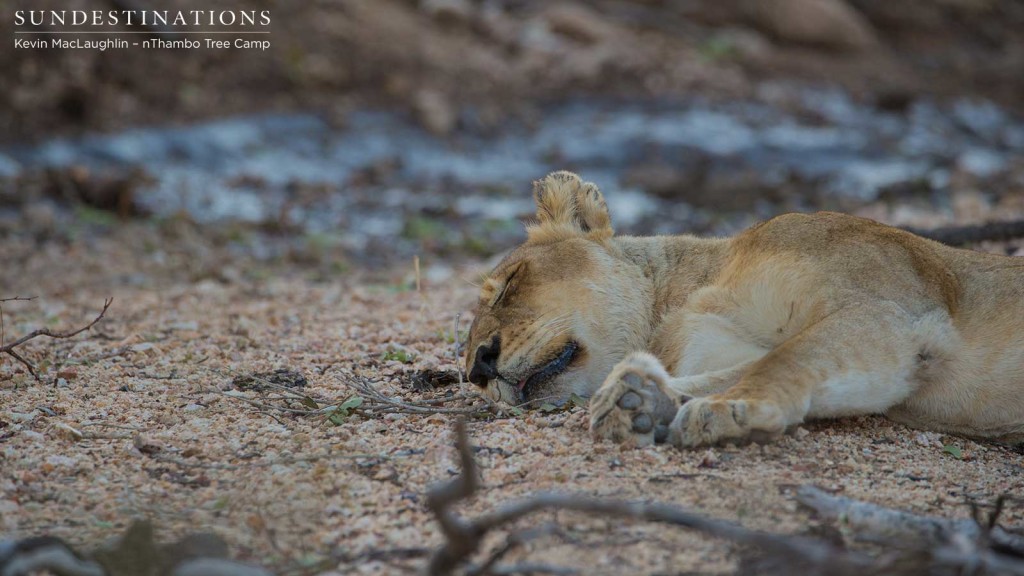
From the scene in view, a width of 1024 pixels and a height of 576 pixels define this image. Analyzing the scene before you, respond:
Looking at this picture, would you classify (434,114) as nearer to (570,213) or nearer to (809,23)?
(809,23)

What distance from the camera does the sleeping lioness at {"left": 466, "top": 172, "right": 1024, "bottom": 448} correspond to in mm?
3707

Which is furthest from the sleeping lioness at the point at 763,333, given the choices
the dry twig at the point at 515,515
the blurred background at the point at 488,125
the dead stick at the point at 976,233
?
the blurred background at the point at 488,125

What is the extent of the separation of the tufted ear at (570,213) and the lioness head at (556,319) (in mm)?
33

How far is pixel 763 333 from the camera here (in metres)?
4.19

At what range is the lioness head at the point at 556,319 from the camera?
4.24 meters

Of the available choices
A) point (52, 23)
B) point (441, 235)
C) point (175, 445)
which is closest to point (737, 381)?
point (175, 445)

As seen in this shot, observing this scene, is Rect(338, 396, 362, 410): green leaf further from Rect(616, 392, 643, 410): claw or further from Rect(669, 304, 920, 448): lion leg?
Rect(669, 304, 920, 448): lion leg

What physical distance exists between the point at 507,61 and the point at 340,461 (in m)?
12.2

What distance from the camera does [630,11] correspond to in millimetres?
16531

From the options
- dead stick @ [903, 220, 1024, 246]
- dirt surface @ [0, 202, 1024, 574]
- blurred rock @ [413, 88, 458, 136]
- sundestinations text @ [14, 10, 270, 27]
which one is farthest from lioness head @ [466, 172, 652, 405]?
sundestinations text @ [14, 10, 270, 27]

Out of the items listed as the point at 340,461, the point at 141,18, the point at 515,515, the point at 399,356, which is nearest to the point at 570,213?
the point at 399,356

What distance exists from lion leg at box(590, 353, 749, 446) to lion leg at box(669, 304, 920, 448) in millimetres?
90

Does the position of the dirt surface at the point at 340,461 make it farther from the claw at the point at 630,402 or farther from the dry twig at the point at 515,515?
the dry twig at the point at 515,515

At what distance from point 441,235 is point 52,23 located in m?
5.77
